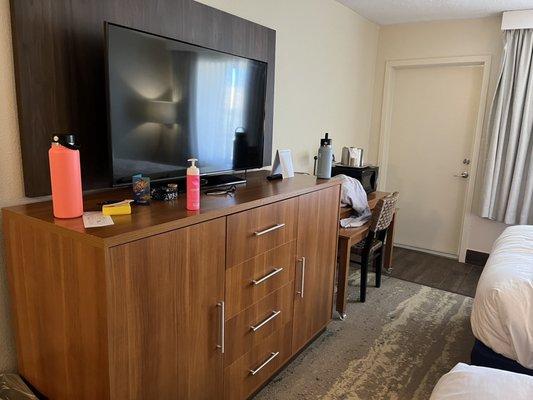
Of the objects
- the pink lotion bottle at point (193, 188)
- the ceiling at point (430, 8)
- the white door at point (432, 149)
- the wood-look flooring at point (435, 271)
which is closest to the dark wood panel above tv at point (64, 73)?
the pink lotion bottle at point (193, 188)

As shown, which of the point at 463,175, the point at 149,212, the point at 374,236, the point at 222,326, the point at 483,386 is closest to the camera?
the point at 483,386

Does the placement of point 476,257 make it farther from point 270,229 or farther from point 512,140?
point 270,229

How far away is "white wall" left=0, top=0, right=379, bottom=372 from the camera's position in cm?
257

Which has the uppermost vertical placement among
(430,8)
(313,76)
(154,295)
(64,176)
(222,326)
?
(430,8)

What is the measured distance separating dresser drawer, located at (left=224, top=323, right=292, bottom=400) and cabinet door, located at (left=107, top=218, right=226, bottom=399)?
11 cm

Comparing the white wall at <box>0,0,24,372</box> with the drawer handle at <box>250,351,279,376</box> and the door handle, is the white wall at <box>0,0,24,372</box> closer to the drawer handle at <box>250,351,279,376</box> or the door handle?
the drawer handle at <box>250,351,279,376</box>

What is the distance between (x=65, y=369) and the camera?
136cm

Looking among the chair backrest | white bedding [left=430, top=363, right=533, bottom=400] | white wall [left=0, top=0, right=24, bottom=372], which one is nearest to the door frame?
the chair backrest

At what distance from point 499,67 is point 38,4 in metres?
3.71

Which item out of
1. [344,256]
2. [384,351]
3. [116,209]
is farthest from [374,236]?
[116,209]

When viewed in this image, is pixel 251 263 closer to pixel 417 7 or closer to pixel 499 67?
pixel 417 7

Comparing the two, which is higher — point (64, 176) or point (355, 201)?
point (64, 176)

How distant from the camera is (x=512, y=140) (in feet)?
11.9

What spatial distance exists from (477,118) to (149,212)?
11.8 feet
